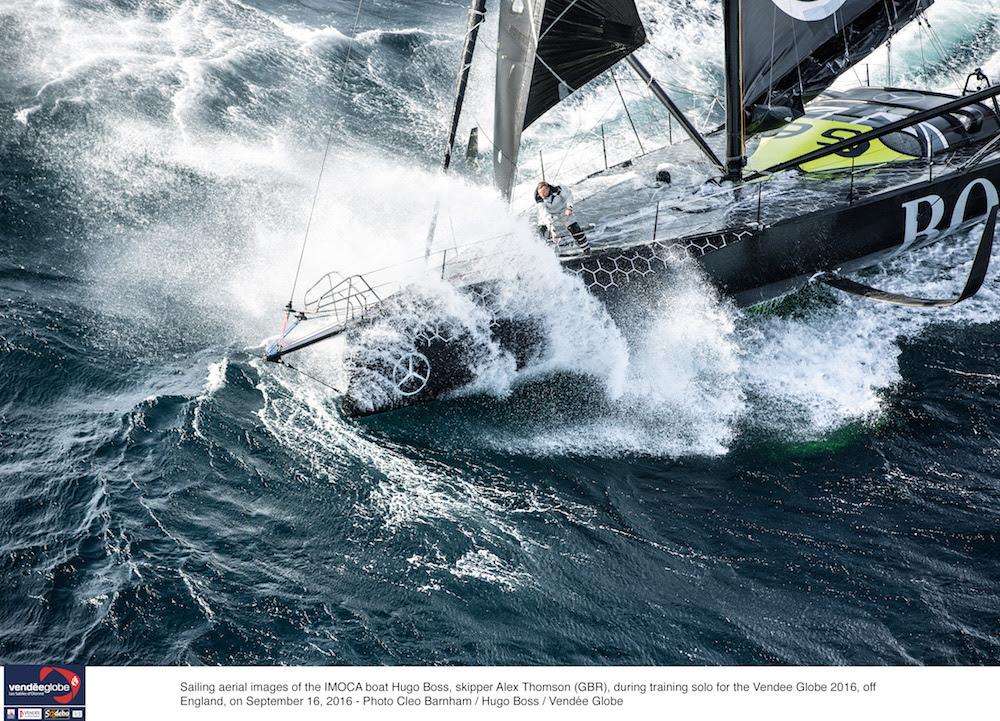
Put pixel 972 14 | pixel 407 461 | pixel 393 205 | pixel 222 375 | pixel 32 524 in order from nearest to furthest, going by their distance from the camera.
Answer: pixel 32 524, pixel 407 461, pixel 222 375, pixel 393 205, pixel 972 14

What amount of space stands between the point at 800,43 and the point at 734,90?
1082 mm

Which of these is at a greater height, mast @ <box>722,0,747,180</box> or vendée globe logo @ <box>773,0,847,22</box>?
vendée globe logo @ <box>773,0,847,22</box>

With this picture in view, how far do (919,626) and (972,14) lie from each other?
1451cm

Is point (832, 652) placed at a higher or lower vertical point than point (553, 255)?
lower

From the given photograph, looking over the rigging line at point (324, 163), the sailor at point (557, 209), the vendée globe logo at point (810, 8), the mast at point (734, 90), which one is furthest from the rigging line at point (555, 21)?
the rigging line at point (324, 163)

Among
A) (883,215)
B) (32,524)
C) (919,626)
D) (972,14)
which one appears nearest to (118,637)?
(32,524)

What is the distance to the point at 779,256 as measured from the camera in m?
8.84

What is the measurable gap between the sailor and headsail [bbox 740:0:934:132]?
2.67 m

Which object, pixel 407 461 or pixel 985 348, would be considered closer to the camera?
pixel 407 461

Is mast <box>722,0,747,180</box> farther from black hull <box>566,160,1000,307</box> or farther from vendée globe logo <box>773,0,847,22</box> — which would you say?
black hull <box>566,160,1000,307</box>

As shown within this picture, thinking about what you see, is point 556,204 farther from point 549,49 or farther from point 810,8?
point 810,8

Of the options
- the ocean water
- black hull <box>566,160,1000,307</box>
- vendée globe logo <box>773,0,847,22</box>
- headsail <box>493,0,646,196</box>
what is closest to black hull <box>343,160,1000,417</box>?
black hull <box>566,160,1000,307</box>

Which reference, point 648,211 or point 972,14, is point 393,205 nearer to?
point 648,211

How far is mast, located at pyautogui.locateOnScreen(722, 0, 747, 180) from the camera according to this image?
8.42 m
